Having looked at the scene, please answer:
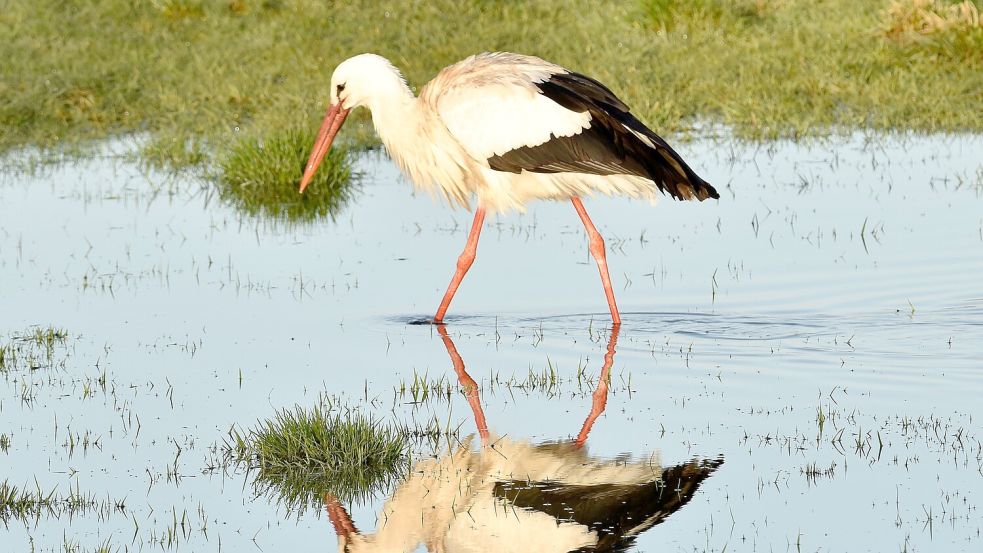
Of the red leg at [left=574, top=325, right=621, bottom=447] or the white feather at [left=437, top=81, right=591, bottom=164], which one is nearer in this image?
the red leg at [left=574, top=325, right=621, bottom=447]

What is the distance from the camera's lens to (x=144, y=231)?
35.0ft

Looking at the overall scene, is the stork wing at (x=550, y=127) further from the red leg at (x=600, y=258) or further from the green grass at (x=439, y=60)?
the green grass at (x=439, y=60)

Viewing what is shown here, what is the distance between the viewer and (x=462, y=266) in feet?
28.3

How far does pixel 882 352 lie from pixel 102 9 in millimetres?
11980

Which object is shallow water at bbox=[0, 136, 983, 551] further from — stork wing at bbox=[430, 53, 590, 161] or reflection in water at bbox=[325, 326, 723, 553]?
stork wing at bbox=[430, 53, 590, 161]

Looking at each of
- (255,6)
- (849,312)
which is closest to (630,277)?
(849,312)

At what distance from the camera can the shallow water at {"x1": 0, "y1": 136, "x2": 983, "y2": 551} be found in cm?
531

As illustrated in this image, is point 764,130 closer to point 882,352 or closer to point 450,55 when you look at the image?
point 450,55

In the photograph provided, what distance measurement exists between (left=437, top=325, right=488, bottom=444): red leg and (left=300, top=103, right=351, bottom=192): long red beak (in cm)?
135

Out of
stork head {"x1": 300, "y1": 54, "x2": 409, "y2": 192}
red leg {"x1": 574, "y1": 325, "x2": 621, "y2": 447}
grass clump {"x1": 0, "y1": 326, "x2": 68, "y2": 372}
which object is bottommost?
red leg {"x1": 574, "y1": 325, "x2": 621, "y2": 447}

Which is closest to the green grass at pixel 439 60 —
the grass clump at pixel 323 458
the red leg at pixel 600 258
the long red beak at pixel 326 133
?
the long red beak at pixel 326 133

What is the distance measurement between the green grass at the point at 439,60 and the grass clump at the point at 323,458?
22.8 ft

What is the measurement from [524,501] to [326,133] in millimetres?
4134

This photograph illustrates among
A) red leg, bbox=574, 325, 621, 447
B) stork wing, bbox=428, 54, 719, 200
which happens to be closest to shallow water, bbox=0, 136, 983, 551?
red leg, bbox=574, 325, 621, 447
